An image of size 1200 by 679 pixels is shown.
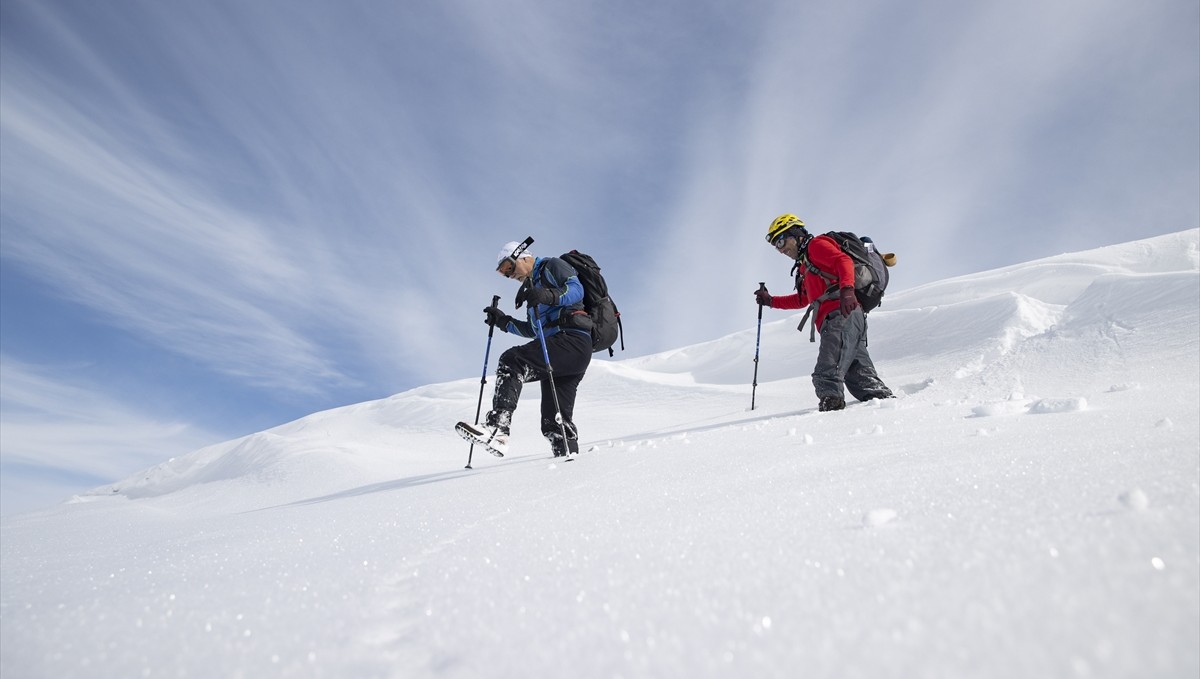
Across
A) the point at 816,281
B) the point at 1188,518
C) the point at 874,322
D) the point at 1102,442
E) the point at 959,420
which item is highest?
the point at 874,322

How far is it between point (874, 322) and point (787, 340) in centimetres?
291

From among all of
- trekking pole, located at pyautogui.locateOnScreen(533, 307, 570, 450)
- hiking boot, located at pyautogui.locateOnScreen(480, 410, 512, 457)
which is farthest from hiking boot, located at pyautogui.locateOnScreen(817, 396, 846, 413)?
hiking boot, located at pyautogui.locateOnScreen(480, 410, 512, 457)

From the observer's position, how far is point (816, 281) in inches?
223

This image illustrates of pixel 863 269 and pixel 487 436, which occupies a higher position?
pixel 863 269

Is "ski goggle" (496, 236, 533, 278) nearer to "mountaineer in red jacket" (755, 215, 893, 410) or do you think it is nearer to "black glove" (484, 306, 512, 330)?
"black glove" (484, 306, 512, 330)

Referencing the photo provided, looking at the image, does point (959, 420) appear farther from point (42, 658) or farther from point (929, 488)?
point (42, 658)

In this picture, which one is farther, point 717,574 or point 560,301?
point 560,301

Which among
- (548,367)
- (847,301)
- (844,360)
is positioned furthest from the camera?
(844,360)

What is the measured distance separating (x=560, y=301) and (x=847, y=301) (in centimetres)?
281

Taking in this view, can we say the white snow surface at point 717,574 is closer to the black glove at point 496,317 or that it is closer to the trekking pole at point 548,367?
the trekking pole at point 548,367

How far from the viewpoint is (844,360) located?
529 centimetres

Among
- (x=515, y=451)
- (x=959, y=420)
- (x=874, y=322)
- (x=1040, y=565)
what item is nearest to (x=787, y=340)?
(x=874, y=322)

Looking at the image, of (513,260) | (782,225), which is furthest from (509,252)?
(782,225)

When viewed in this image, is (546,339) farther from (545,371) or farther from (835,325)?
(835,325)
